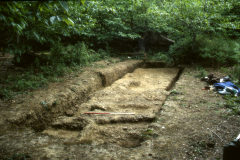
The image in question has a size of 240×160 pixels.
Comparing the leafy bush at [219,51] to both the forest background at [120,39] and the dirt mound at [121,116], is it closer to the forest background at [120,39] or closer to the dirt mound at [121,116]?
the forest background at [120,39]

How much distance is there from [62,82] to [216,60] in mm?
6716

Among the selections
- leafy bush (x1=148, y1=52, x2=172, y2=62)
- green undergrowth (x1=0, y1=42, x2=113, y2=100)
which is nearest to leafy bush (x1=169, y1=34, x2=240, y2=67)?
leafy bush (x1=148, y1=52, x2=172, y2=62)

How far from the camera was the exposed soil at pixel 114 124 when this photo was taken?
2.51 metres

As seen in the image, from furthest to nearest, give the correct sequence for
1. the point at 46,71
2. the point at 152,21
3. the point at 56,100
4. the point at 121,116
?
1. the point at 152,21
2. the point at 46,71
3. the point at 56,100
4. the point at 121,116

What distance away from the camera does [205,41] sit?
8.47 m

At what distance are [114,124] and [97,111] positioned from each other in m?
0.73

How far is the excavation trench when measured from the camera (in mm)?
3248

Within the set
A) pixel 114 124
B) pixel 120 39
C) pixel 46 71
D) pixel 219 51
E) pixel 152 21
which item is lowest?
pixel 114 124

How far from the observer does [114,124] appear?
3668 mm

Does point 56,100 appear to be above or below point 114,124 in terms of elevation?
above

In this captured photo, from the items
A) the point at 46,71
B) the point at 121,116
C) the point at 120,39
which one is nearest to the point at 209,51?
the point at 120,39

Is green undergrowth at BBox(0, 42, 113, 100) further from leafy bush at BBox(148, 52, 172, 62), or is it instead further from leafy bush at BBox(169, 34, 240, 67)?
leafy bush at BBox(169, 34, 240, 67)

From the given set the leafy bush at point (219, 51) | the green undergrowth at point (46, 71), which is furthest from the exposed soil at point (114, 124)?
the leafy bush at point (219, 51)

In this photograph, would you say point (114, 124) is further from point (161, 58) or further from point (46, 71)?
point (161, 58)
